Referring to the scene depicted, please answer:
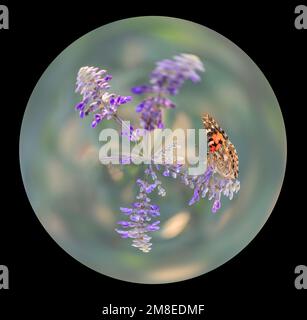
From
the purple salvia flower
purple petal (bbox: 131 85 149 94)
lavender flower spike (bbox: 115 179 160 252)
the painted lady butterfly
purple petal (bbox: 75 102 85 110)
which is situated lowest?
lavender flower spike (bbox: 115 179 160 252)

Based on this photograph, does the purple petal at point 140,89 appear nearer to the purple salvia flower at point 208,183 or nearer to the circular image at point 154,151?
the circular image at point 154,151

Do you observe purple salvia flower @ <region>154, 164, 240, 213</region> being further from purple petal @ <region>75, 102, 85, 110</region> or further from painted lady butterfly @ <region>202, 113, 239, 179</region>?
purple petal @ <region>75, 102, 85, 110</region>

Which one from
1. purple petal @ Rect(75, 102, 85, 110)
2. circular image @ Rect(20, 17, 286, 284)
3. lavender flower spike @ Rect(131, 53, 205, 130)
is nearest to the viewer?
lavender flower spike @ Rect(131, 53, 205, 130)

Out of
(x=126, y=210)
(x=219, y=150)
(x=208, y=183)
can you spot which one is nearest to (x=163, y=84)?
(x=219, y=150)

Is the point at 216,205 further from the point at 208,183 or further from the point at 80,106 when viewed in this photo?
the point at 80,106

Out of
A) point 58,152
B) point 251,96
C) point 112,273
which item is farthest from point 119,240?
point 251,96

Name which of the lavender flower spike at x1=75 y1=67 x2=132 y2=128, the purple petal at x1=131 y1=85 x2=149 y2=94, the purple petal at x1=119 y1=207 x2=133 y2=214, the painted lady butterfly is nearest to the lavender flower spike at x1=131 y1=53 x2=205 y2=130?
the purple petal at x1=131 y1=85 x2=149 y2=94

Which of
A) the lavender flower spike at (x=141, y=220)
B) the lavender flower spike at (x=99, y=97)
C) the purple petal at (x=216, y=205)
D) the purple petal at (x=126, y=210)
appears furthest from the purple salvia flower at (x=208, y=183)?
the lavender flower spike at (x=99, y=97)
